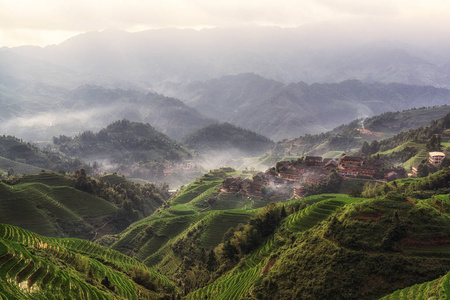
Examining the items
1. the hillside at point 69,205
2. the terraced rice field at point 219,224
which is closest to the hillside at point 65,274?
the terraced rice field at point 219,224

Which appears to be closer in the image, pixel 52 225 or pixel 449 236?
pixel 449 236

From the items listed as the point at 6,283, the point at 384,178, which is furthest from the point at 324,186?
the point at 6,283

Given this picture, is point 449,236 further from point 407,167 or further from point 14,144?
point 14,144

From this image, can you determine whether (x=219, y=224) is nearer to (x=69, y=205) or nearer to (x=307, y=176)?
(x=307, y=176)

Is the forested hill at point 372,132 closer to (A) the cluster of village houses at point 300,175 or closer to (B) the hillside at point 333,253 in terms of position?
(A) the cluster of village houses at point 300,175

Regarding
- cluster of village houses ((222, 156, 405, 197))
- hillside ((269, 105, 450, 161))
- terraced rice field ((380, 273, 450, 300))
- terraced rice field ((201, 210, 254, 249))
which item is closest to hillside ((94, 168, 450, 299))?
terraced rice field ((380, 273, 450, 300))

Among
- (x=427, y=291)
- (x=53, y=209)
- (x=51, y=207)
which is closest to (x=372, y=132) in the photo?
(x=53, y=209)

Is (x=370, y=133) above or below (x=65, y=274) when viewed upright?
below
